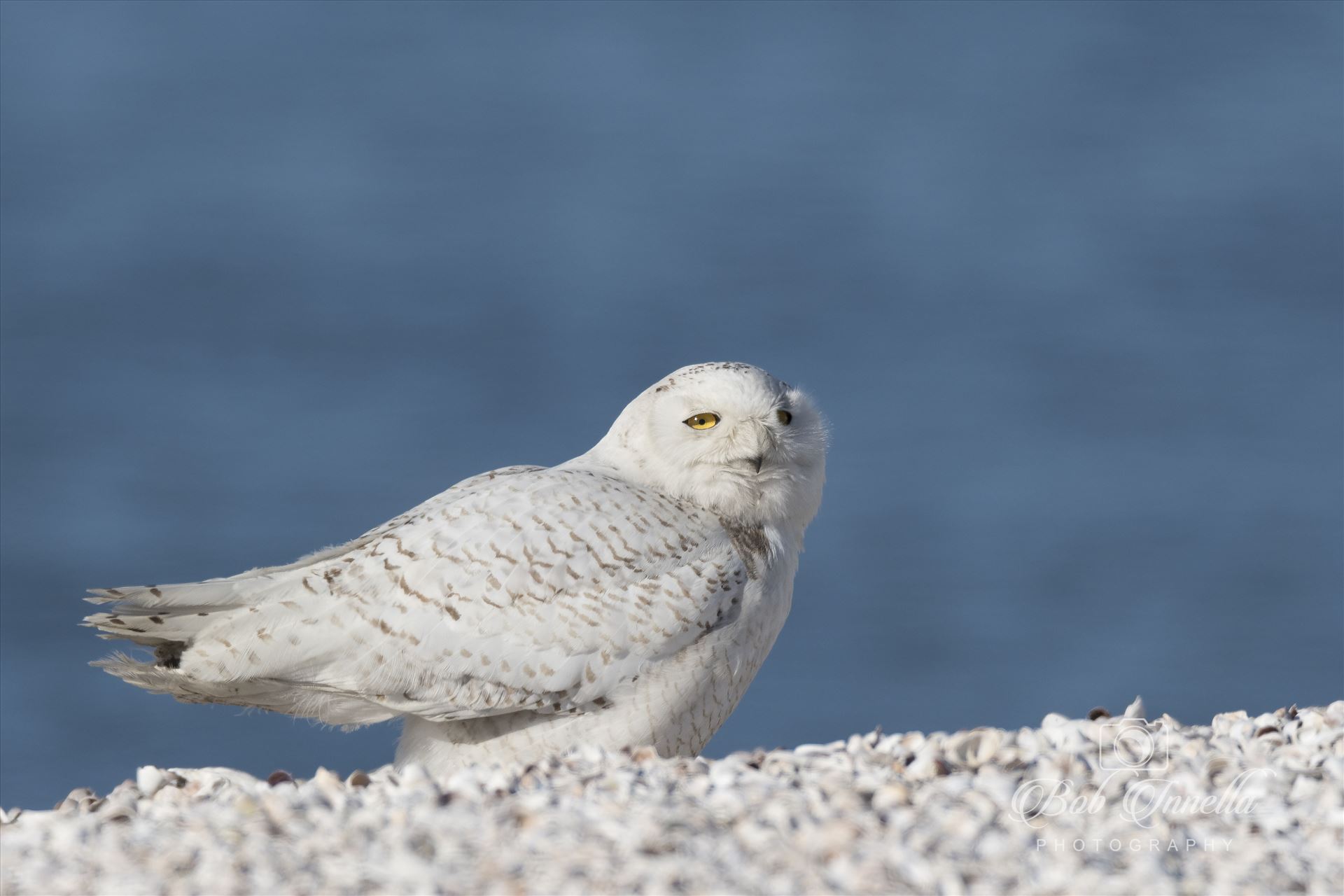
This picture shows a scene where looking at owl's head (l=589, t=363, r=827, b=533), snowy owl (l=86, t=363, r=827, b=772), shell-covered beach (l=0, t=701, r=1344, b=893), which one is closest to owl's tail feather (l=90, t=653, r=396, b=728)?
snowy owl (l=86, t=363, r=827, b=772)

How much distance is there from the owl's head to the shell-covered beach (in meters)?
1.21

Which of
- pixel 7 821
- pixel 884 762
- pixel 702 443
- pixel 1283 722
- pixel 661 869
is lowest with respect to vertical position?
pixel 661 869

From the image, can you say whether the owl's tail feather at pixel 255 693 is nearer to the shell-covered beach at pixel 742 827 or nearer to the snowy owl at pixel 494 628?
the snowy owl at pixel 494 628

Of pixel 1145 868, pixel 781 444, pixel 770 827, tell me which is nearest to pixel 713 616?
pixel 781 444

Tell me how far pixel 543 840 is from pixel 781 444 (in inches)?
78.9

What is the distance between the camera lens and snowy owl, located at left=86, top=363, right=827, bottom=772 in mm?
4301

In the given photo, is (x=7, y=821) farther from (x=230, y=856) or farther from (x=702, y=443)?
(x=702, y=443)

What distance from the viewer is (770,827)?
305cm

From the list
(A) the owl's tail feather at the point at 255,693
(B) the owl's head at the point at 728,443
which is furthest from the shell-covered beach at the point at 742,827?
(B) the owl's head at the point at 728,443

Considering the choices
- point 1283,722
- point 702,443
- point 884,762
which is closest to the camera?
point 884,762

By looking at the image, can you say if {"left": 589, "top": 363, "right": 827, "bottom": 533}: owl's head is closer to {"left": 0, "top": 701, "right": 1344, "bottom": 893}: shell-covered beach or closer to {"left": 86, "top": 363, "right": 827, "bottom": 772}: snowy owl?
{"left": 86, "top": 363, "right": 827, "bottom": 772}: snowy owl

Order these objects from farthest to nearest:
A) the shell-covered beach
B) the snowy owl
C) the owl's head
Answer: the owl's head, the snowy owl, the shell-covered beach

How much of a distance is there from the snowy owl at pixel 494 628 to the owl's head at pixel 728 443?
15cm

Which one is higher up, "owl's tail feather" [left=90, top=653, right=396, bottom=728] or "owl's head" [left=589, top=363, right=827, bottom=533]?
"owl's head" [left=589, top=363, right=827, bottom=533]
